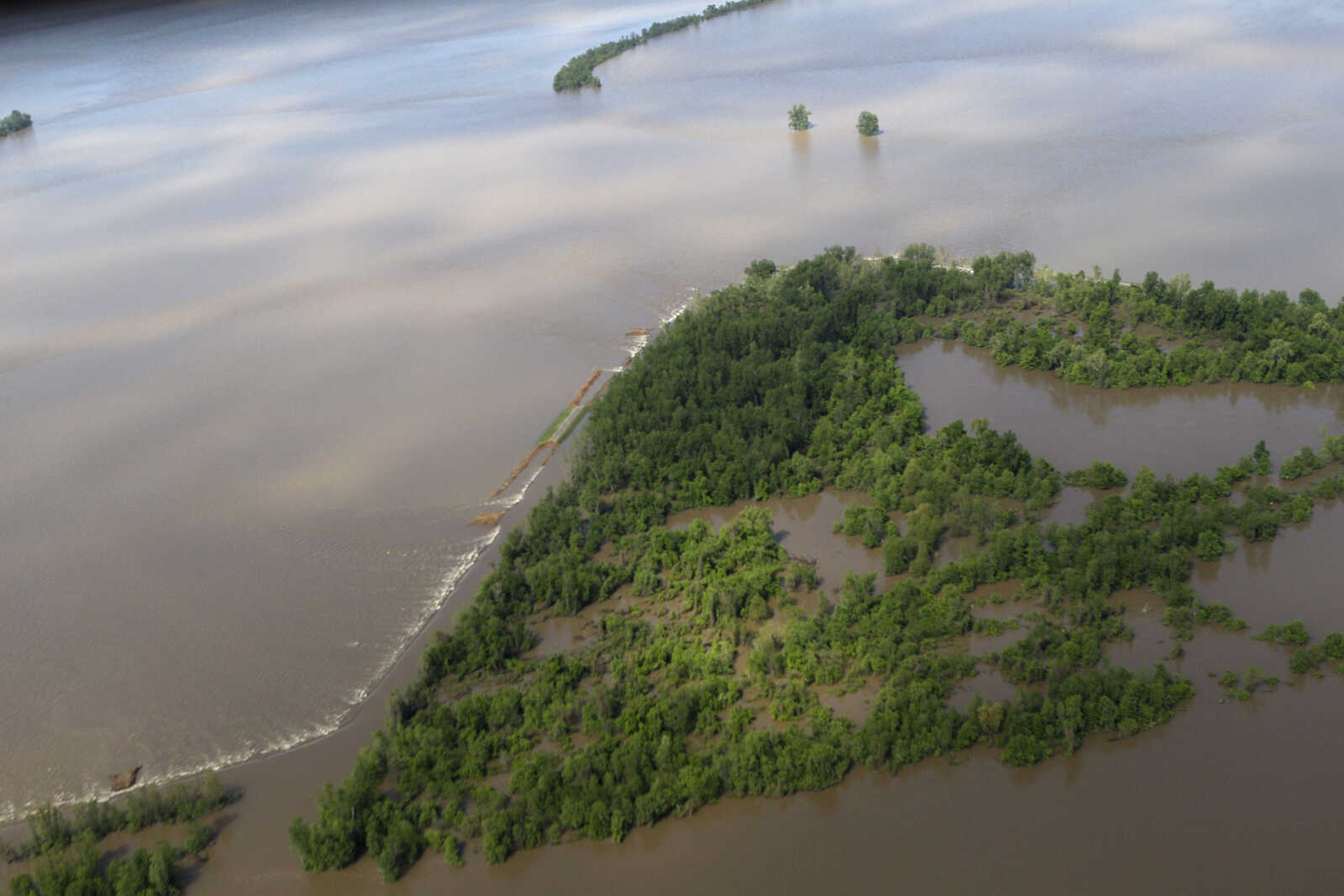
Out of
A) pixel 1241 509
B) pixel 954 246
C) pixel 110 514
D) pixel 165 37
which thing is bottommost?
pixel 1241 509

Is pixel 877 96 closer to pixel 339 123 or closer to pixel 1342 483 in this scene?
pixel 339 123

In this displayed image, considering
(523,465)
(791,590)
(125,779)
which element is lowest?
(125,779)

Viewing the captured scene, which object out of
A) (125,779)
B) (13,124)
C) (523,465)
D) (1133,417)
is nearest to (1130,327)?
(1133,417)

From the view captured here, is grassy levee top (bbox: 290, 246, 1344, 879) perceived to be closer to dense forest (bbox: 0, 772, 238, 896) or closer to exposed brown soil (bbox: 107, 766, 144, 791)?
dense forest (bbox: 0, 772, 238, 896)

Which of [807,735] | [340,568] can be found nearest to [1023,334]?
[807,735]

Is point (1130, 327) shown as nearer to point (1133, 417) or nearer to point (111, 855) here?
point (1133, 417)

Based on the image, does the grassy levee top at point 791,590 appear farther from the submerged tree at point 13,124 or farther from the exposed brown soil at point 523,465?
the submerged tree at point 13,124
